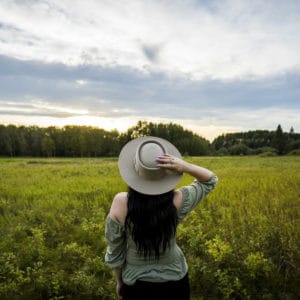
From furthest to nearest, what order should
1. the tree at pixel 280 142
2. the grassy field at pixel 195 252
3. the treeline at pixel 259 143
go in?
the tree at pixel 280 142 → the treeline at pixel 259 143 → the grassy field at pixel 195 252

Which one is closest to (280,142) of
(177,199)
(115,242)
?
(177,199)

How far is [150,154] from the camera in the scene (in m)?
1.86

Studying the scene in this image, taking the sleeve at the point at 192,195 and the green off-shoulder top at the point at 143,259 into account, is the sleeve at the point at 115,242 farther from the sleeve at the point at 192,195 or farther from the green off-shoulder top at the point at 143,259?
the sleeve at the point at 192,195

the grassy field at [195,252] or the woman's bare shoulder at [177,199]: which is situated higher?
the woman's bare shoulder at [177,199]

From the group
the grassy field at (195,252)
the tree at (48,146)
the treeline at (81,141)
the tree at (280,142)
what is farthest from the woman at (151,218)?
the tree at (280,142)

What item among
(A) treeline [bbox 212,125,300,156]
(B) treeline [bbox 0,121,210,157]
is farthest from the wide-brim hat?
(B) treeline [bbox 0,121,210,157]

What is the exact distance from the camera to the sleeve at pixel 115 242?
6.63 ft

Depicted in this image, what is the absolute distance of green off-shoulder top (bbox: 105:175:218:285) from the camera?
2068 mm

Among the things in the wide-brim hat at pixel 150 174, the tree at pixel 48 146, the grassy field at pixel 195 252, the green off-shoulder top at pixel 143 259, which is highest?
the wide-brim hat at pixel 150 174

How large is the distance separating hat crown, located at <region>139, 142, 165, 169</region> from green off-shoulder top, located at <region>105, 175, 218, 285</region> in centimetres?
42

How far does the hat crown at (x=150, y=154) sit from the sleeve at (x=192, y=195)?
16.6 inches

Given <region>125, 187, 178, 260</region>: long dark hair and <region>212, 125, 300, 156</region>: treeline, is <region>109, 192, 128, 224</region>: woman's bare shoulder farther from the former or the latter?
<region>212, 125, 300, 156</region>: treeline

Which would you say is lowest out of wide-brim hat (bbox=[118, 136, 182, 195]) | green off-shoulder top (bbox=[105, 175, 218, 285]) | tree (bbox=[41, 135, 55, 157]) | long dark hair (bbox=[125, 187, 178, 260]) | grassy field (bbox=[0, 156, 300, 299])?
tree (bbox=[41, 135, 55, 157])

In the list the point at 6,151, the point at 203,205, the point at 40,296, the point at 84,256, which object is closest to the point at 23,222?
the point at 84,256
